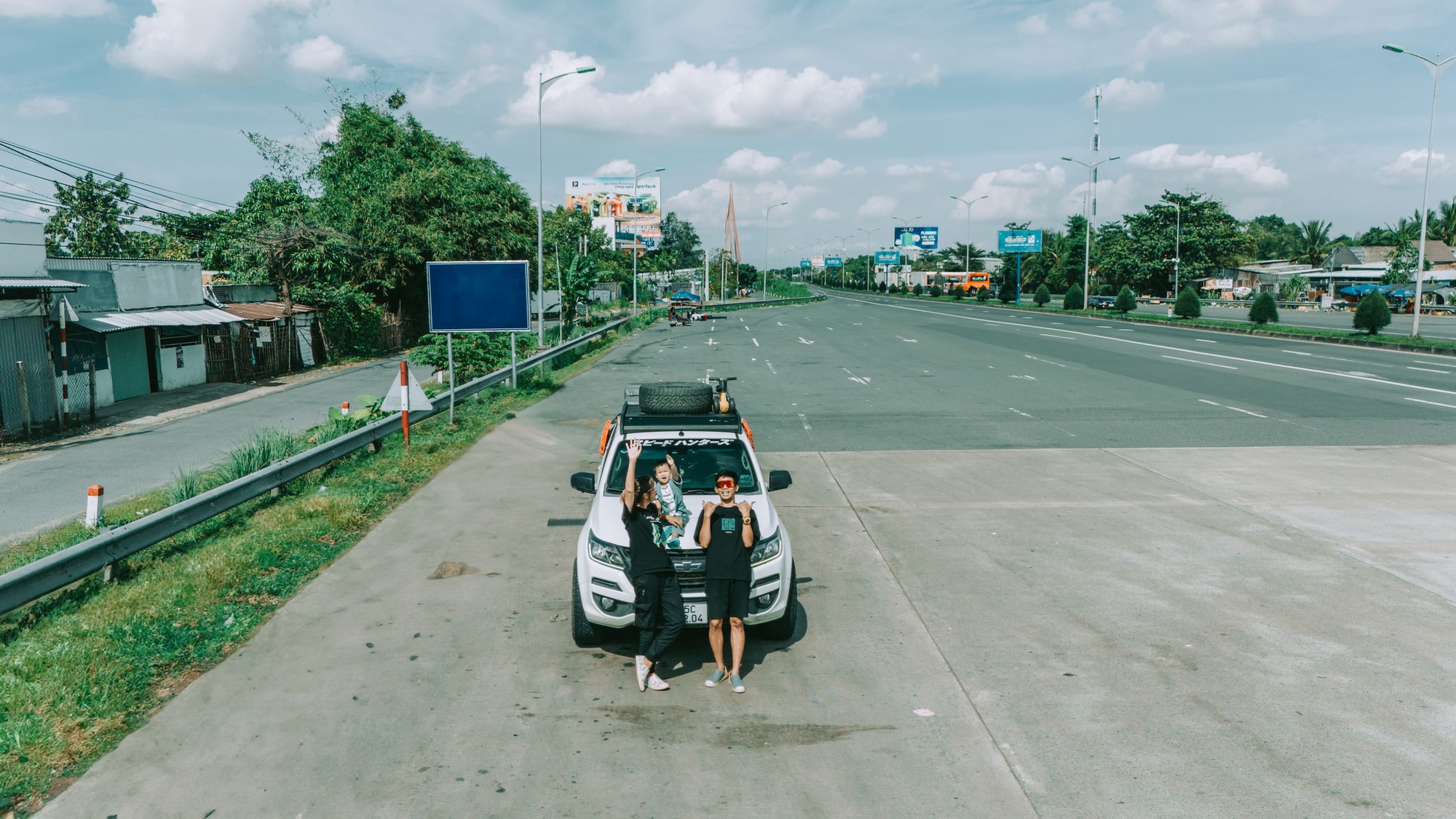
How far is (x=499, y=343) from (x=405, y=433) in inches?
432

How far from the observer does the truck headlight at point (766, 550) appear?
677cm

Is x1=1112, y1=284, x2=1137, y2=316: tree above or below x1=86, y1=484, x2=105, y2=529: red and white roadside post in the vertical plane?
above

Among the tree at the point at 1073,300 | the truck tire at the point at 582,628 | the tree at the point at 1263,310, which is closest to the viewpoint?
the truck tire at the point at 582,628

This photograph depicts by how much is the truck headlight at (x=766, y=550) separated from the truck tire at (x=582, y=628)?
1.33 metres

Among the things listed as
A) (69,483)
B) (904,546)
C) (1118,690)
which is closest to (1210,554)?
(904,546)

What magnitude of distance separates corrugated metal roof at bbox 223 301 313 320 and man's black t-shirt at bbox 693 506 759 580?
2805 cm

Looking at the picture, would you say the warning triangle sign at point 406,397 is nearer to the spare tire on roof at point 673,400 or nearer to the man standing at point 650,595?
the spare tire on roof at point 673,400

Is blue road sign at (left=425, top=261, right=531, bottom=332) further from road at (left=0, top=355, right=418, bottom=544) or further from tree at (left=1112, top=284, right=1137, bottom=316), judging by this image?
tree at (left=1112, top=284, right=1137, bottom=316)

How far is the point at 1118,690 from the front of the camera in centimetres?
646

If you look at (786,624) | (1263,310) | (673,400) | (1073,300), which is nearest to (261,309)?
(673,400)

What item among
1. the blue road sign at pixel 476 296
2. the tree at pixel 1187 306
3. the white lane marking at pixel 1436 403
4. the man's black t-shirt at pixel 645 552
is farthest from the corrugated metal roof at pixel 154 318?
the tree at pixel 1187 306

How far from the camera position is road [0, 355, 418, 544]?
12.8 meters

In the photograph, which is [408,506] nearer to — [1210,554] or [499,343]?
[1210,554]

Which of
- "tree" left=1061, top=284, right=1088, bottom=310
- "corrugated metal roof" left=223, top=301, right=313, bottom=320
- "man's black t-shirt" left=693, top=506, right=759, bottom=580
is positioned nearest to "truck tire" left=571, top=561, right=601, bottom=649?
"man's black t-shirt" left=693, top=506, right=759, bottom=580
